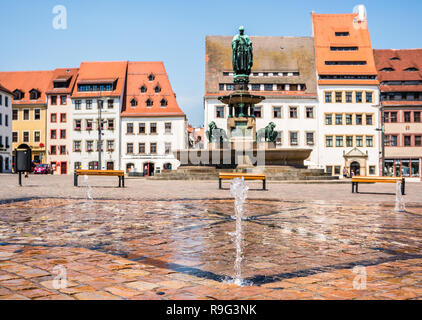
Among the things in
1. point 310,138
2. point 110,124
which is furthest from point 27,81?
point 310,138

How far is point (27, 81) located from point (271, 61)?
32471mm

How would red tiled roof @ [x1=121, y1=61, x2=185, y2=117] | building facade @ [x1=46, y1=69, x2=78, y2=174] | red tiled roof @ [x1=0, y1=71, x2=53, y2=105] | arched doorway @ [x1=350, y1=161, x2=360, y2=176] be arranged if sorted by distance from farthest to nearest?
1. red tiled roof @ [x1=0, y1=71, x2=53, y2=105]
2. building facade @ [x1=46, y1=69, x2=78, y2=174]
3. red tiled roof @ [x1=121, y1=61, x2=185, y2=117]
4. arched doorway @ [x1=350, y1=161, x2=360, y2=176]

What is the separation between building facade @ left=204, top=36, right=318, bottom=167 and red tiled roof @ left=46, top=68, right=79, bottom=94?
1776 centimetres

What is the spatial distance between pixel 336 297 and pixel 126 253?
228 centimetres

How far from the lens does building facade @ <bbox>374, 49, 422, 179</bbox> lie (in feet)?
172

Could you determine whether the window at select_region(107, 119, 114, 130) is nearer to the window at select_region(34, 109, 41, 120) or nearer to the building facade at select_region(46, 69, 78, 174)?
the building facade at select_region(46, 69, 78, 174)

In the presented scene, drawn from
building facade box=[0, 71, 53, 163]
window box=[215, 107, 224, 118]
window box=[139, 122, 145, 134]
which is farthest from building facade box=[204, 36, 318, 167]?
building facade box=[0, 71, 53, 163]

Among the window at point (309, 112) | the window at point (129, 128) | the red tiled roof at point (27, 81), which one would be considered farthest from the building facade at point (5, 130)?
the window at point (309, 112)

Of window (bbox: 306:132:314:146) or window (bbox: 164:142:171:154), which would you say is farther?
window (bbox: 164:142:171:154)

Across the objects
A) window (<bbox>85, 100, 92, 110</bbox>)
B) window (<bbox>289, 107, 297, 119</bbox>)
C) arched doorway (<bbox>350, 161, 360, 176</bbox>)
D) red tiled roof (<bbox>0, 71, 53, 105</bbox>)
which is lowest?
arched doorway (<bbox>350, 161, 360, 176</bbox>)

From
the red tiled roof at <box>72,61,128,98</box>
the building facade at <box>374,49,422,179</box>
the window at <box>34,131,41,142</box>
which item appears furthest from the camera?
the window at <box>34,131,41,142</box>

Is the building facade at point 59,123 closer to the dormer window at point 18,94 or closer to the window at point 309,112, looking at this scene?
the dormer window at point 18,94

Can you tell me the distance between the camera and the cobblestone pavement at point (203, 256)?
3.19 m
